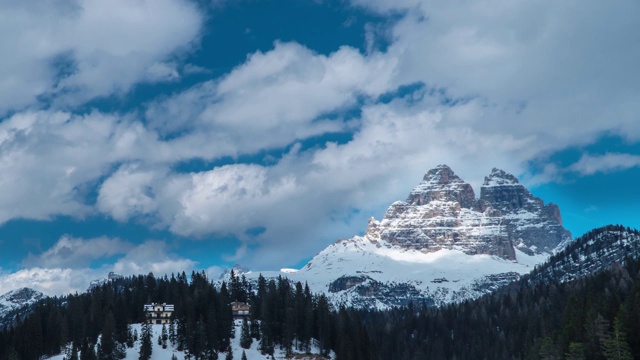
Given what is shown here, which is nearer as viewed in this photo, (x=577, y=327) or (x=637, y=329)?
(x=637, y=329)

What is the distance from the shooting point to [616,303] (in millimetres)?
196375

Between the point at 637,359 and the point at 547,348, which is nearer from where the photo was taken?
the point at 637,359

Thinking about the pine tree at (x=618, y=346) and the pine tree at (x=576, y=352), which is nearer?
the pine tree at (x=618, y=346)

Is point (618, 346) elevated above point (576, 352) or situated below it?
below

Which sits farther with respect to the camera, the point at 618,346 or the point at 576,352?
the point at 576,352

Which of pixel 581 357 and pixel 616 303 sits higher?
pixel 616 303

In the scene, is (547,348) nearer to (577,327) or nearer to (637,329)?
(577,327)

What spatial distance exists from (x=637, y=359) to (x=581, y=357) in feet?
35.4

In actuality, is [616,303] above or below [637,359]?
above

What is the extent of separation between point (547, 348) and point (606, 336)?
2539 cm

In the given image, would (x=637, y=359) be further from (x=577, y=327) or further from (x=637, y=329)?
(x=577, y=327)

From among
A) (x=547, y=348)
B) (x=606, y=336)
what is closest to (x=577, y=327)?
(x=547, y=348)

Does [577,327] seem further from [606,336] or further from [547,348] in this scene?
[606,336]

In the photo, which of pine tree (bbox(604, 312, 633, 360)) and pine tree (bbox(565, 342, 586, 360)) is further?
pine tree (bbox(565, 342, 586, 360))
